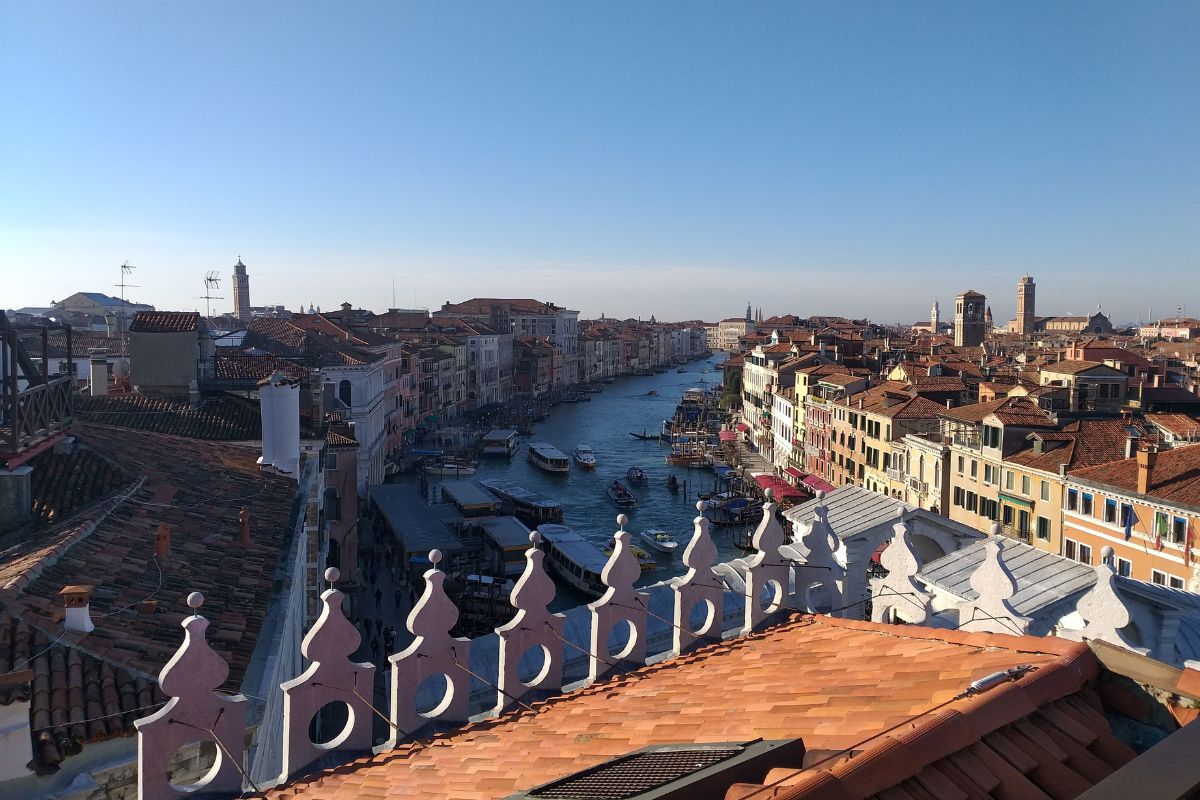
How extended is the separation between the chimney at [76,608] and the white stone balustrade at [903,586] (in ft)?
15.6

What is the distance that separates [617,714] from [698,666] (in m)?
0.91

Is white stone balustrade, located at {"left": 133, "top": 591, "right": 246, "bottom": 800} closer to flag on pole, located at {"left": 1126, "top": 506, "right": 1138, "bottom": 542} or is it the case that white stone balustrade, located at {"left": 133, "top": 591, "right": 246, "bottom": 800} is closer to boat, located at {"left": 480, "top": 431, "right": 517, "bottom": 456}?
flag on pole, located at {"left": 1126, "top": 506, "right": 1138, "bottom": 542}

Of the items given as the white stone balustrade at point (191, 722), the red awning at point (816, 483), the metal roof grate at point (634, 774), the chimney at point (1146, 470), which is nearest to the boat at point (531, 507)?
the red awning at point (816, 483)

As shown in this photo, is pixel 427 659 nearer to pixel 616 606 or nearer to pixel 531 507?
pixel 616 606

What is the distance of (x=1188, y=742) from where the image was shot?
7.81ft

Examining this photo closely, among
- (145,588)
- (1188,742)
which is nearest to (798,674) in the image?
(1188,742)

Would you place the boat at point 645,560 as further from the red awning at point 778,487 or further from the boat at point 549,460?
the boat at point 549,460

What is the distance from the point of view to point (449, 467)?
1697 inches

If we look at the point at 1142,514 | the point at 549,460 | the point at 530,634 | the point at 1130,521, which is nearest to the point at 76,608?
the point at 530,634

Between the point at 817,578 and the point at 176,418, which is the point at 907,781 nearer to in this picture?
the point at 817,578

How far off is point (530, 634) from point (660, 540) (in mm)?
26439

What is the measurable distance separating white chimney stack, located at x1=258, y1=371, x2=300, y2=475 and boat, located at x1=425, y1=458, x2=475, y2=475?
29.2m

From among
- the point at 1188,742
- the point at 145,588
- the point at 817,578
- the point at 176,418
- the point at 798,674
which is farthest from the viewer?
the point at 176,418

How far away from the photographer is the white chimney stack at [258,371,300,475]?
13062 millimetres
